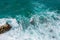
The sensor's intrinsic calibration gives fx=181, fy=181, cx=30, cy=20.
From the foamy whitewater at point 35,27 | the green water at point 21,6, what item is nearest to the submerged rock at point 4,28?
the foamy whitewater at point 35,27

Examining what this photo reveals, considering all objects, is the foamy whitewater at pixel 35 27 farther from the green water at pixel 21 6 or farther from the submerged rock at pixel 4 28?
the green water at pixel 21 6

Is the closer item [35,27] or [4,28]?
[4,28]

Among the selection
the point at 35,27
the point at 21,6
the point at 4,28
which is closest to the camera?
the point at 4,28

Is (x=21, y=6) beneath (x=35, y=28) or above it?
above

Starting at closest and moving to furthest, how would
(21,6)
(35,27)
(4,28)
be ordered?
(4,28), (35,27), (21,6)

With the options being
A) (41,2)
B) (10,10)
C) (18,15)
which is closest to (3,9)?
(10,10)

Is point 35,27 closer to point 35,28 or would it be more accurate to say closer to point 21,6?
point 35,28

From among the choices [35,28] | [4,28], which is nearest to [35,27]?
[35,28]

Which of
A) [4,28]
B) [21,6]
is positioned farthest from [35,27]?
[21,6]
